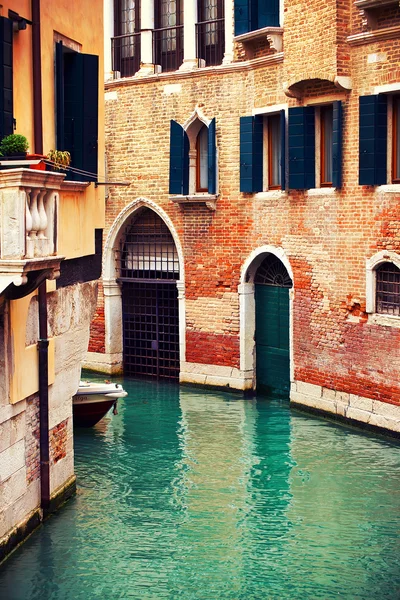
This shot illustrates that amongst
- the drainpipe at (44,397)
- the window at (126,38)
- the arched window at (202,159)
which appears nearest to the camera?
the drainpipe at (44,397)

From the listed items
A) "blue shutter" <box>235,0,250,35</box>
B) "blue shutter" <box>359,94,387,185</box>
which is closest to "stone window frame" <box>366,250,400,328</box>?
"blue shutter" <box>359,94,387,185</box>

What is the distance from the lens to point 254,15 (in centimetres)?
1702

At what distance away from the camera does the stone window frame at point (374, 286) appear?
14.7 m

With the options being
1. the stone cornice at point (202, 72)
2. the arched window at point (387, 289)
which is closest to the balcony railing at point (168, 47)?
A: the stone cornice at point (202, 72)

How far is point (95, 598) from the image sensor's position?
9164 millimetres

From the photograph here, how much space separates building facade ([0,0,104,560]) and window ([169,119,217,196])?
5.98m

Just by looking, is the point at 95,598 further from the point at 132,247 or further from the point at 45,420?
the point at 132,247

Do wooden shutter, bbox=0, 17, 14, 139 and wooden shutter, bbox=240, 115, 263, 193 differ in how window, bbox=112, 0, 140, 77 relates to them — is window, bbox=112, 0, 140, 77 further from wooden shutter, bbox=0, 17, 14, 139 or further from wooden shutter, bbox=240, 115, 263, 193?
wooden shutter, bbox=0, 17, 14, 139

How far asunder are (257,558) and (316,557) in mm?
516

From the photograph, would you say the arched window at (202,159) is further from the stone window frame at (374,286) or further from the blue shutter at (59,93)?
the blue shutter at (59,93)

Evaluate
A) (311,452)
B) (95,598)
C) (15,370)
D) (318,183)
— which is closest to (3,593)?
(95,598)

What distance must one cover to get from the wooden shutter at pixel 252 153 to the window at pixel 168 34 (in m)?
2.13

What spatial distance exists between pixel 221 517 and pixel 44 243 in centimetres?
389

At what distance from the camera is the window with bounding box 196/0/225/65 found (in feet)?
59.3
